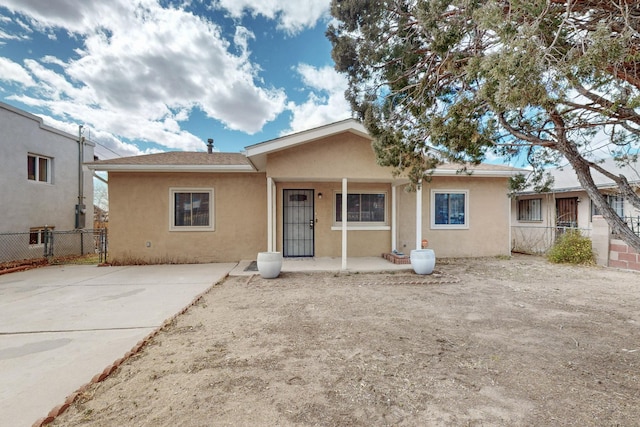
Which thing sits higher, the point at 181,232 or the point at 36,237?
the point at 181,232

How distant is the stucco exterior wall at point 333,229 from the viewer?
9273 mm

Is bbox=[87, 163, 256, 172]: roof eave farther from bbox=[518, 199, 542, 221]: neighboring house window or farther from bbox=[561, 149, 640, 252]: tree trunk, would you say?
bbox=[518, 199, 542, 221]: neighboring house window

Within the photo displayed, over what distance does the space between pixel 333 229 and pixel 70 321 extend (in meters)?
6.79

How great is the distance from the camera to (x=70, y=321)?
4258mm

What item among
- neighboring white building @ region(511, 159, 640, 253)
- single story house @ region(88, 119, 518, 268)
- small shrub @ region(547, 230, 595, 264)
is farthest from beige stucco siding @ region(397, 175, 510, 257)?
neighboring white building @ region(511, 159, 640, 253)

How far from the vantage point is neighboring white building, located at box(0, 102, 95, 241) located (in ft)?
31.3

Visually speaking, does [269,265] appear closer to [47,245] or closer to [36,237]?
[47,245]

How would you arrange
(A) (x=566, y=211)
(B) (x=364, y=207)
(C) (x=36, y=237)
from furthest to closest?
1. (A) (x=566, y=211)
2. (C) (x=36, y=237)
3. (B) (x=364, y=207)

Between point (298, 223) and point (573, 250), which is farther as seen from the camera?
point (298, 223)

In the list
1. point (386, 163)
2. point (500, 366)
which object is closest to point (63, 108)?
point (386, 163)

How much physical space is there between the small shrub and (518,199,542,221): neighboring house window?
16.7 ft

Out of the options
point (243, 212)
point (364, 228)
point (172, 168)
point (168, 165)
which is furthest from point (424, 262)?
point (168, 165)

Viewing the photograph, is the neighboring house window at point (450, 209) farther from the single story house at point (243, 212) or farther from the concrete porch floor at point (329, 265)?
the concrete porch floor at point (329, 265)

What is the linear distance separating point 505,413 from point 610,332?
3063 mm
